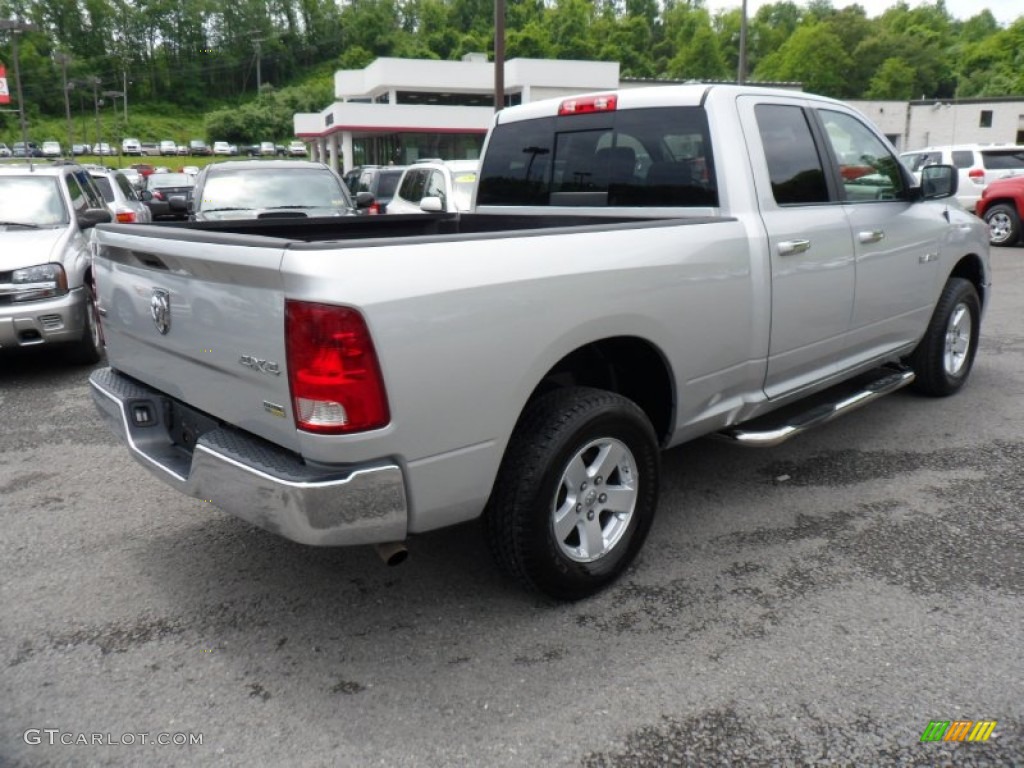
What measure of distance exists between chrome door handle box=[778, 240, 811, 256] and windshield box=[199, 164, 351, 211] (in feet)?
22.4

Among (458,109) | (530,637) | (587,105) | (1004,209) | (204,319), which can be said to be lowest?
(530,637)

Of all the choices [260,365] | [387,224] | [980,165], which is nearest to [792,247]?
[387,224]

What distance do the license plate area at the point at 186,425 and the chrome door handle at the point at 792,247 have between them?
2526mm

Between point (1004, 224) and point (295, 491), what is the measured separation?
1729 cm

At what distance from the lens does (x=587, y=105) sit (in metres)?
4.36

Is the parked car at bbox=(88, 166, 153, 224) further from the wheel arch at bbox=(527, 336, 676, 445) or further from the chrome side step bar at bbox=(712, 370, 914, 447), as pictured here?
the chrome side step bar at bbox=(712, 370, 914, 447)

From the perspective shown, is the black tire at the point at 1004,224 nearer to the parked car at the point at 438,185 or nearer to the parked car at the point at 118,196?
the parked car at the point at 438,185

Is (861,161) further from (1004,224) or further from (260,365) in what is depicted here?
(1004,224)

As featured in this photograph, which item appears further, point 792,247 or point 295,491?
point 792,247

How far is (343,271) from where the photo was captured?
243 cm

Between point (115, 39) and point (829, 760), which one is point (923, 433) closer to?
point (829, 760)

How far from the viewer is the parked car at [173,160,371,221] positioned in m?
9.66

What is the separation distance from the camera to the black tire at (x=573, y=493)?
2986 mm

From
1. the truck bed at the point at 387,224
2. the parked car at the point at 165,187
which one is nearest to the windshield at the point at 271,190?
the truck bed at the point at 387,224
